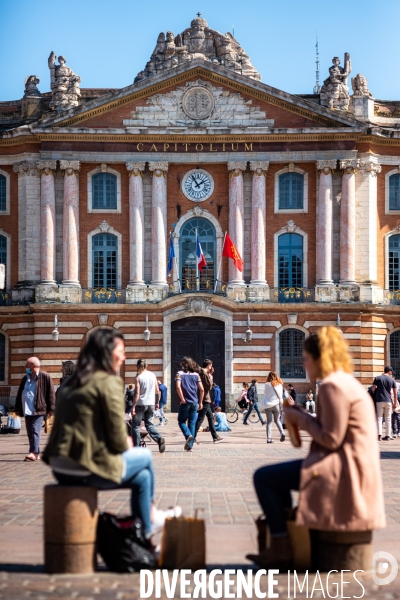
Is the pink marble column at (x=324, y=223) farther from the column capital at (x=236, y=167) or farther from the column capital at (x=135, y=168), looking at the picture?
the column capital at (x=135, y=168)

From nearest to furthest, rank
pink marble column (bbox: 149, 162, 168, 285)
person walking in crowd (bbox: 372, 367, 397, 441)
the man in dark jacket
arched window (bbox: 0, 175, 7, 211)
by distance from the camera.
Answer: the man in dark jacket, person walking in crowd (bbox: 372, 367, 397, 441), pink marble column (bbox: 149, 162, 168, 285), arched window (bbox: 0, 175, 7, 211)

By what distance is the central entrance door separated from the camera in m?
44.2

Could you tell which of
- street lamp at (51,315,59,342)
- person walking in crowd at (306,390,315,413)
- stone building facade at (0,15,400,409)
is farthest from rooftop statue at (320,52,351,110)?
street lamp at (51,315,59,342)

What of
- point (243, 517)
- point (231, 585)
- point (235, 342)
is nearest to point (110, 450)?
point (231, 585)

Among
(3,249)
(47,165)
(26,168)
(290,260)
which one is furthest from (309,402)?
(26,168)


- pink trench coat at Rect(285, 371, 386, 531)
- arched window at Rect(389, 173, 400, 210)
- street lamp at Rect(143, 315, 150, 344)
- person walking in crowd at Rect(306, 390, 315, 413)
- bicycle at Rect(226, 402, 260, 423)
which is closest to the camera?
pink trench coat at Rect(285, 371, 386, 531)

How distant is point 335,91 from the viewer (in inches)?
1806

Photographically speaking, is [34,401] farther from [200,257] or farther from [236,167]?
[236,167]

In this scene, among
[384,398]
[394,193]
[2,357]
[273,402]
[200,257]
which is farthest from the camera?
[394,193]

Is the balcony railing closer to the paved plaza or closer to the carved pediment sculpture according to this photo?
the carved pediment sculpture

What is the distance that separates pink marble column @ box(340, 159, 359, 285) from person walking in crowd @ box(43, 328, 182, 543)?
36.5 m

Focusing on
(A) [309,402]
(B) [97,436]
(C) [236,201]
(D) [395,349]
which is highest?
(C) [236,201]

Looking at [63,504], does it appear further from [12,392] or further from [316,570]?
[12,392]

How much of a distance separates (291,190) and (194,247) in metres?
4.81
